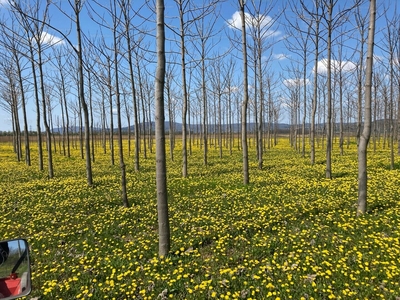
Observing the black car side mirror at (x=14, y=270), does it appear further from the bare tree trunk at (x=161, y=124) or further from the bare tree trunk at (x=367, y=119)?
the bare tree trunk at (x=367, y=119)

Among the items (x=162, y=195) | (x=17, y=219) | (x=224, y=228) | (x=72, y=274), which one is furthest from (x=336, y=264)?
(x=17, y=219)

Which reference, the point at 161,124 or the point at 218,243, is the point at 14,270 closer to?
the point at 161,124

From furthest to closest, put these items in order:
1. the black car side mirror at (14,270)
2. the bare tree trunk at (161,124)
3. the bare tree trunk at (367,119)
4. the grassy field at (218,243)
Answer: the bare tree trunk at (367,119) < the bare tree trunk at (161,124) < the grassy field at (218,243) < the black car side mirror at (14,270)

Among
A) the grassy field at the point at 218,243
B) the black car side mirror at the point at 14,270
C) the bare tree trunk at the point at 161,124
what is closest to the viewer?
the black car side mirror at the point at 14,270

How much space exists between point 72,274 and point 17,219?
3935mm

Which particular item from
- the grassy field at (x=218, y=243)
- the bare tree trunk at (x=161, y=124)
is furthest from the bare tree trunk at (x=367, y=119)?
the bare tree trunk at (x=161, y=124)

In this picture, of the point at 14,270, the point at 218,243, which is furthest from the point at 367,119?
the point at 14,270

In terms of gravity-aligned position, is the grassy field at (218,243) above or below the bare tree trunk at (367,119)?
below

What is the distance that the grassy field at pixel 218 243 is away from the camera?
392 centimetres

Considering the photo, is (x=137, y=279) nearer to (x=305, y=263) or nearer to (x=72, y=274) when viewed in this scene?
(x=72, y=274)

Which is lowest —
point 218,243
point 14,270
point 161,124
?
point 218,243

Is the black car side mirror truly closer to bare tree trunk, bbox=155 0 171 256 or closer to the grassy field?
the grassy field

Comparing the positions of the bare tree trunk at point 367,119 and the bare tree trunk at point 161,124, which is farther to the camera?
the bare tree trunk at point 367,119

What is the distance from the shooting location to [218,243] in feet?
17.4
